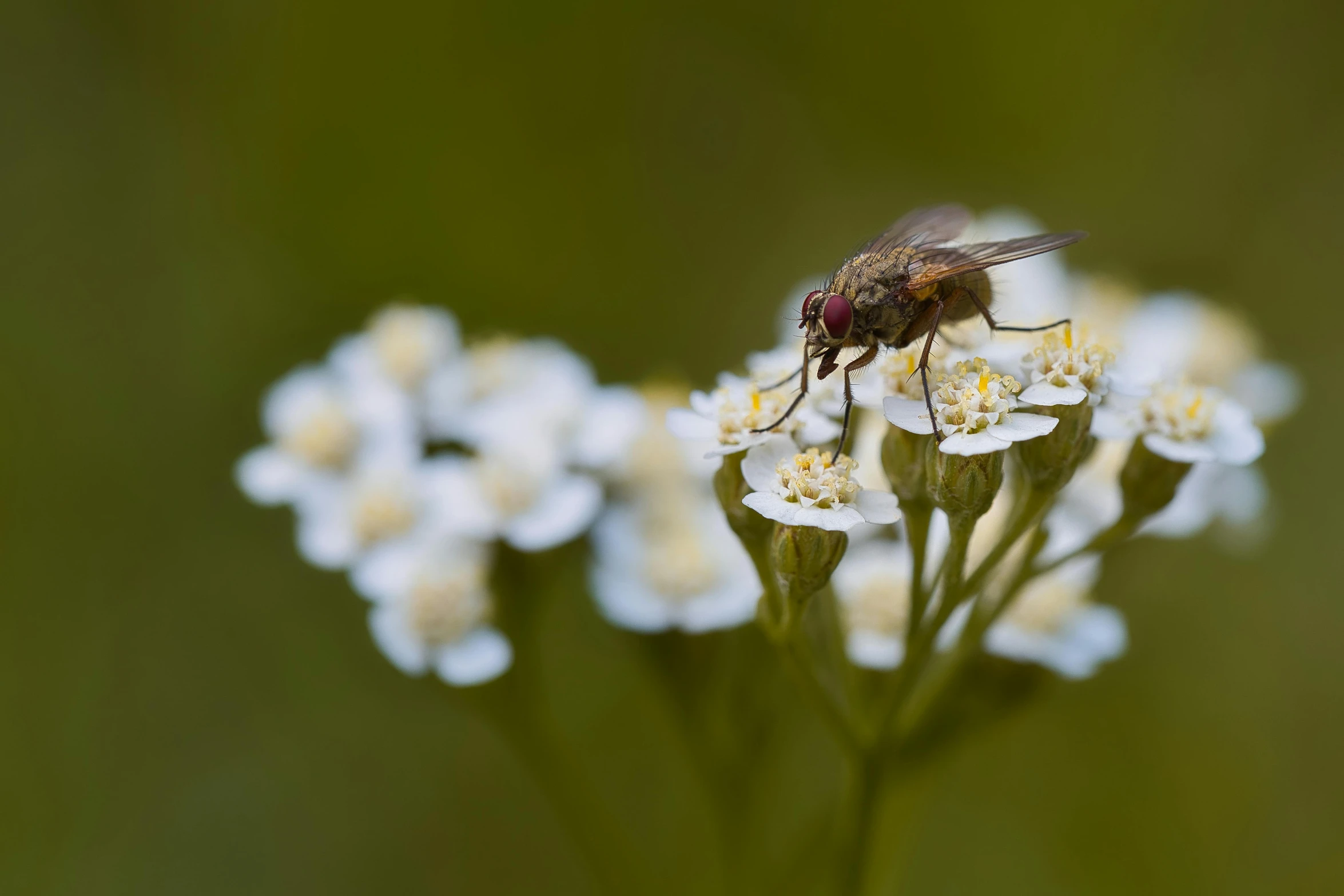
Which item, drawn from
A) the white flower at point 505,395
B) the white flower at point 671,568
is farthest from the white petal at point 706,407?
the white flower at point 505,395

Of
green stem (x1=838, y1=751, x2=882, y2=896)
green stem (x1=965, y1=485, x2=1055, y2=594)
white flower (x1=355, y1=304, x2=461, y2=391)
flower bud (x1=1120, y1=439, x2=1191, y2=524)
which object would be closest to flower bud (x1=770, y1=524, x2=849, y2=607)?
green stem (x1=965, y1=485, x2=1055, y2=594)

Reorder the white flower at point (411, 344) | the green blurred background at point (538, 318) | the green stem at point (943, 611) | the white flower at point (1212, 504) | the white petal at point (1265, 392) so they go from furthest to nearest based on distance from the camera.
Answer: the green blurred background at point (538, 318) < the white petal at point (1265, 392) < the white flower at point (411, 344) < the white flower at point (1212, 504) < the green stem at point (943, 611)

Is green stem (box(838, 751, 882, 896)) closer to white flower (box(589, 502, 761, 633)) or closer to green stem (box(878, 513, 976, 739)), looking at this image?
green stem (box(878, 513, 976, 739))

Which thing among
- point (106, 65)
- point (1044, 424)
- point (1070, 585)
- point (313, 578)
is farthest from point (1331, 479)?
point (106, 65)

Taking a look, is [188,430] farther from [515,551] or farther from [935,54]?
[935,54]

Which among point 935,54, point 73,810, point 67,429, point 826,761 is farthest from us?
point 935,54

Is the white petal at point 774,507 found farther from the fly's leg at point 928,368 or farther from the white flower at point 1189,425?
the white flower at point 1189,425

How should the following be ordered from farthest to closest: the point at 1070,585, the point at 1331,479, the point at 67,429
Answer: the point at 1331,479, the point at 67,429, the point at 1070,585
